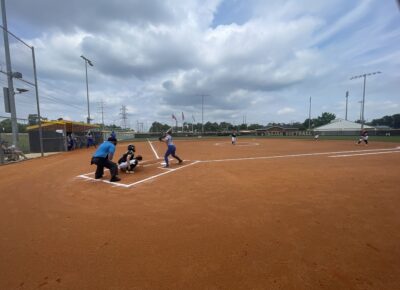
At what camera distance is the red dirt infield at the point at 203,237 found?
2.37m

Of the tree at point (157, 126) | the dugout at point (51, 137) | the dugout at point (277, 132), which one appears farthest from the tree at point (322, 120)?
the dugout at point (51, 137)

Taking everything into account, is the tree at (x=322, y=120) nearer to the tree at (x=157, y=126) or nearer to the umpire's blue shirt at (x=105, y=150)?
the tree at (x=157, y=126)

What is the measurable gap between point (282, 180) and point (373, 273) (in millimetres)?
4331

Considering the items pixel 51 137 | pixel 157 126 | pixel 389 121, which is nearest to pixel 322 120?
pixel 389 121

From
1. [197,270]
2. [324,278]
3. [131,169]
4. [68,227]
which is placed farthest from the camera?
[131,169]

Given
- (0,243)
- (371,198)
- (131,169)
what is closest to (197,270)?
(0,243)

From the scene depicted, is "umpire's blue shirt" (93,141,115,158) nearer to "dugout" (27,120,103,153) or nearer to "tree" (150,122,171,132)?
"dugout" (27,120,103,153)

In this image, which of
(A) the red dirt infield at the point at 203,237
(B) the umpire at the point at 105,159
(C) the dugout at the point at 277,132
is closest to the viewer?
(A) the red dirt infield at the point at 203,237

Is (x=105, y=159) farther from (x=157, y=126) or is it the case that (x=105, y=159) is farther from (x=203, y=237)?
(x=157, y=126)

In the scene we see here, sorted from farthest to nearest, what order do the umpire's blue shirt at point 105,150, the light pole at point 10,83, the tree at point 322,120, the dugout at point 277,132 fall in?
the tree at point 322,120, the dugout at point 277,132, the light pole at point 10,83, the umpire's blue shirt at point 105,150

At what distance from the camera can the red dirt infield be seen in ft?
7.79

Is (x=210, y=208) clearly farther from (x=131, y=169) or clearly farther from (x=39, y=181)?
(x=39, y=181)

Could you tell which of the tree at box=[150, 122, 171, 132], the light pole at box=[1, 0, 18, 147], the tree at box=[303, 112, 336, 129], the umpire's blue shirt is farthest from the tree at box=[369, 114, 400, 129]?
the light pole at box=[1, 0, 18, 147]

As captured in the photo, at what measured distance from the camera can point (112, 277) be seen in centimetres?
241
